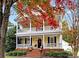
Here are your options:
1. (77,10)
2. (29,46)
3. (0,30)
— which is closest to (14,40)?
(29,46)

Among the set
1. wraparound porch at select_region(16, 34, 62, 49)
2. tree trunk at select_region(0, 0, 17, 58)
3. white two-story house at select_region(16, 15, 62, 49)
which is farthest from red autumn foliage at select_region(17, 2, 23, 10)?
wraparound porch at select_region(16, 34, 62, 49)

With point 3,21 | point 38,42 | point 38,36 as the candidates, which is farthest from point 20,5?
point 38,36

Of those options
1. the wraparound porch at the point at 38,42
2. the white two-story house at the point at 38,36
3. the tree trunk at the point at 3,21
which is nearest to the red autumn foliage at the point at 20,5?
the tree trunk at the point at 3,21

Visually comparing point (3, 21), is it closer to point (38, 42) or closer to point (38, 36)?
point (38, 42)

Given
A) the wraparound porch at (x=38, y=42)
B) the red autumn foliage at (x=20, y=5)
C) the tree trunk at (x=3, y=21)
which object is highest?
the red autumn foliage at (x=20, y=5)

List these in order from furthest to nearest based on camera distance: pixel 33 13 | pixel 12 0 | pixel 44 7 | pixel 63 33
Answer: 1. pixel 63 33
2. pixel 33 13
3. pixel 44 7
4. pixel 12 0

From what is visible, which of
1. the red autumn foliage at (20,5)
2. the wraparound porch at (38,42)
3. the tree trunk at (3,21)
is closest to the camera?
the tree trunk at (3,21)

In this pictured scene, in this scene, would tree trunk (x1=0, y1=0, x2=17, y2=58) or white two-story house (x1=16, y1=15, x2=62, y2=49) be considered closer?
tree trunk (x1=0, y1=0, x2=17, y2=58)

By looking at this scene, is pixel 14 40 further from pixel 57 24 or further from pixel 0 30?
pixel 0 30

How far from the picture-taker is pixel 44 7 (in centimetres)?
346

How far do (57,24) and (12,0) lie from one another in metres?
2.69

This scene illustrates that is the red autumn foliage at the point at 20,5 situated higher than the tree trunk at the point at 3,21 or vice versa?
the red autumn foliage at the point at 20,5

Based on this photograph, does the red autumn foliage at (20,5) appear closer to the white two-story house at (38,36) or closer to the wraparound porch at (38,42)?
the white two-story house at (38,36)

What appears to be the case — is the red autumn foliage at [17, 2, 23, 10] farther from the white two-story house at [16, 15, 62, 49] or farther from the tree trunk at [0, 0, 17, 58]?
the white two-story house at [16, 15, 62, 49]
